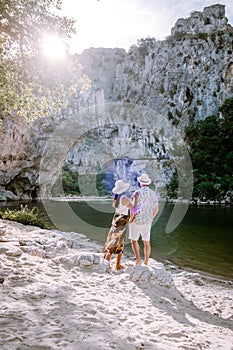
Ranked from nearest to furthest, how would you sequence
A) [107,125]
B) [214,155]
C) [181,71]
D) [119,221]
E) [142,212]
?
[142,212]
[119,221]
[214,155]
[181,71]
[107,125]

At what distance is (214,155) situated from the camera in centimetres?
3984

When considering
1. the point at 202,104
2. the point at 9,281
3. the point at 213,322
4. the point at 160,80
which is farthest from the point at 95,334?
the point at 160,80

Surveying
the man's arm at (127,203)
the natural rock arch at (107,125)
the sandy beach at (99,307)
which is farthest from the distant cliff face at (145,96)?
the sandy beach at (99,307)

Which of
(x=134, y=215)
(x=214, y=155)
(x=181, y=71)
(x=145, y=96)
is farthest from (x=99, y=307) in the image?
(x=145, y=96)

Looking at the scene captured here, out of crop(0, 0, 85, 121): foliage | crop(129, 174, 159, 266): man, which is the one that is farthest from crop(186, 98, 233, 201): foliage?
crop(129, 174, 159, 266): man

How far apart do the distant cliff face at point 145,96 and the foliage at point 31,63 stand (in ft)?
104

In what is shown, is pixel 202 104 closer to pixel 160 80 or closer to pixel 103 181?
pixel 160 80

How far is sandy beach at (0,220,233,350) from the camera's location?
241cm

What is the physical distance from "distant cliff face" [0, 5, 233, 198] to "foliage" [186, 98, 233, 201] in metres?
5.48

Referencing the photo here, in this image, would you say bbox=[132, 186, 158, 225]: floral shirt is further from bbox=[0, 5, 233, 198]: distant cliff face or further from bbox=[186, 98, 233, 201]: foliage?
bbox=[0, 5, 233, 198]: distant cliff face

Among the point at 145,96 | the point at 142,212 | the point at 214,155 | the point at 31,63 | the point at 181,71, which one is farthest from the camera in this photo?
the point at 145,96

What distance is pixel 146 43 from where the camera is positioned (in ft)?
202

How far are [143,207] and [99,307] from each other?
2356 mm

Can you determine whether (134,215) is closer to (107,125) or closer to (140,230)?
(140,230)
